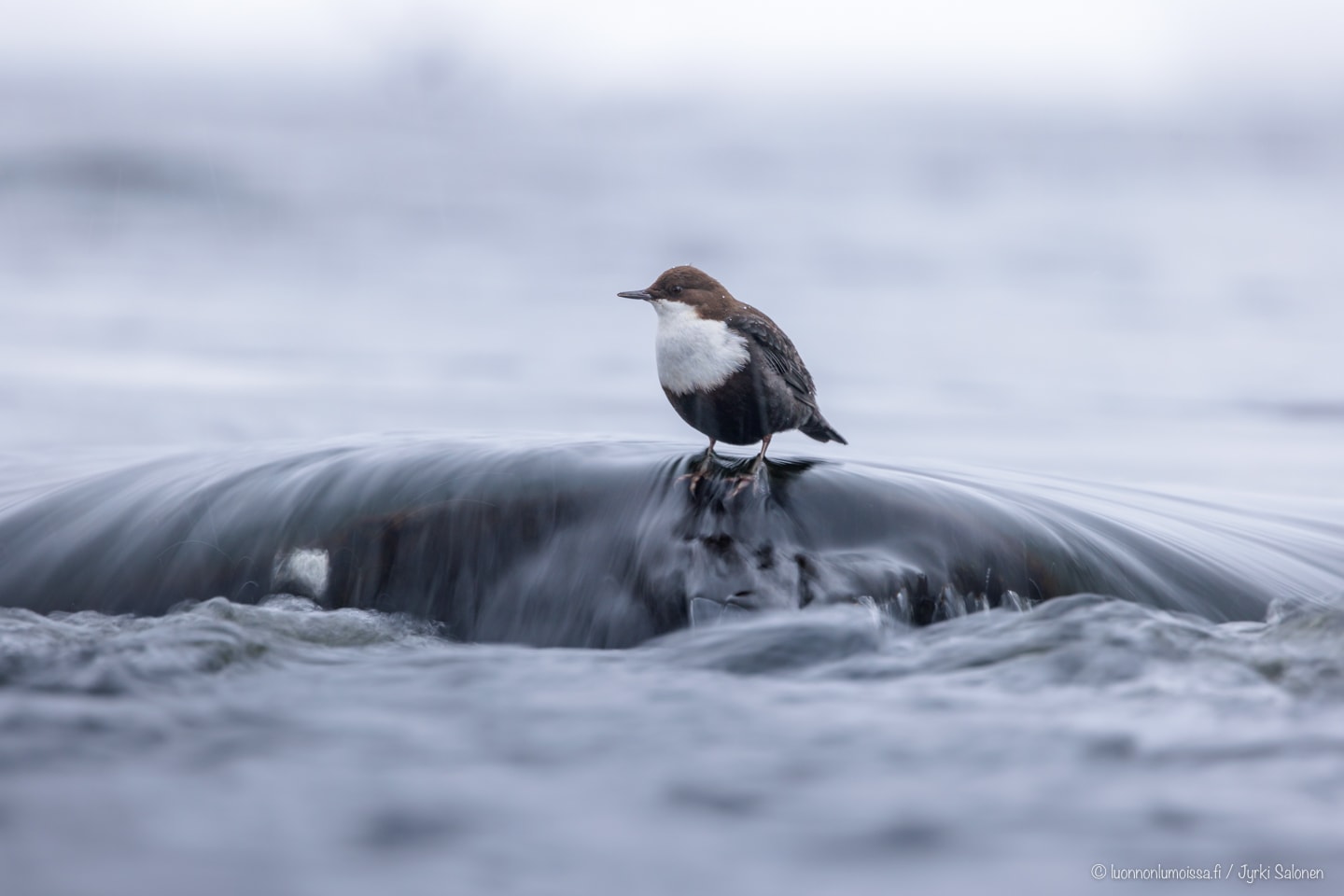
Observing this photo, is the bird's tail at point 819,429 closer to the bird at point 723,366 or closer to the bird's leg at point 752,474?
the bird at point 723,366

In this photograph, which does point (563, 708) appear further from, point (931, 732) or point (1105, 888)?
point (1105, 888)

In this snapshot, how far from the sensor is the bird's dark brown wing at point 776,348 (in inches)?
193

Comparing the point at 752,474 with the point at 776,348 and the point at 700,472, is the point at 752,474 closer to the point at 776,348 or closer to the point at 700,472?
the point at 700,472

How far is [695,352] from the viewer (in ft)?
15.9

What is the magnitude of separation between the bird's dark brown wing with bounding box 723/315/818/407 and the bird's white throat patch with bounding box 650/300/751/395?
0.06 meters

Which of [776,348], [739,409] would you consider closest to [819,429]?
[776,348]

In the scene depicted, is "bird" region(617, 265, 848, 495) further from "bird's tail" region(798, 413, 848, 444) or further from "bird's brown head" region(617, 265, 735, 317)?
"bird's tail" region(798, 413, 848, 444)

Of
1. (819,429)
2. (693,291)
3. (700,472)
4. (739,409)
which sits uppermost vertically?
(693,291)

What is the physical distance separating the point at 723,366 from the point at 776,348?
30 cm

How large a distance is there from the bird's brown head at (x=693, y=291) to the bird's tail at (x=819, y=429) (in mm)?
705

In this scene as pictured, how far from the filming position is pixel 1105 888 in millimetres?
2604

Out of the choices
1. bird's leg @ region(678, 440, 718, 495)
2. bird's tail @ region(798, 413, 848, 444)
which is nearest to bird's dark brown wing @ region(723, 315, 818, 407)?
bird's tail @ region(798, 413, 848, 444)

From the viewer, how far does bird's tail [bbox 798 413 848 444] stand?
5.37 metres

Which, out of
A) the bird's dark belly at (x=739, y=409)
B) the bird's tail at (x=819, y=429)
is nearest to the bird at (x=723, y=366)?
the bird's dark belly at (x=739, y=409)
